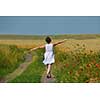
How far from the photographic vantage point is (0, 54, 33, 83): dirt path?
12.0ft

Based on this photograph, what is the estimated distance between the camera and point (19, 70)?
3.65m

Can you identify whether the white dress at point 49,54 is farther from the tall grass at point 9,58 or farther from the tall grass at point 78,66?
the tall grass at point 9,58

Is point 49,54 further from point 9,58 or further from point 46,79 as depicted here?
point 9,58

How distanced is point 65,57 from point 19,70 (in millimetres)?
421

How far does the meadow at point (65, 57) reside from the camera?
11.9ft

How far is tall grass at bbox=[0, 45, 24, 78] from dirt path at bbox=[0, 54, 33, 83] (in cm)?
3

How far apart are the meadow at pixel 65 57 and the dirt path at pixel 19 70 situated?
0.03 m

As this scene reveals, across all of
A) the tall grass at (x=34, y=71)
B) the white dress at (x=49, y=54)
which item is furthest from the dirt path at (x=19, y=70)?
the white dress at (x=49, y=54)

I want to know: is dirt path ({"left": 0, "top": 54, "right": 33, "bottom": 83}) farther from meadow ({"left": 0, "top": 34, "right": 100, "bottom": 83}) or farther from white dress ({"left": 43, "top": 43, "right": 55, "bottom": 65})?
white dress ({"left": 43, "top": 43, "right": 55, "bottom": 65})
